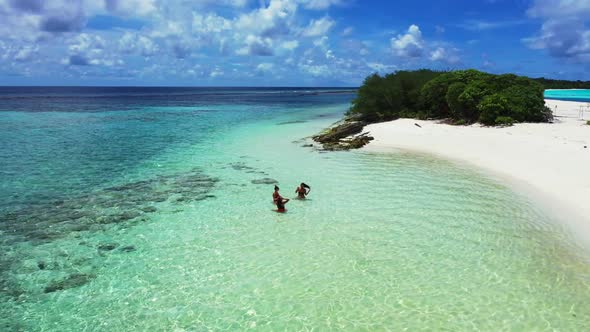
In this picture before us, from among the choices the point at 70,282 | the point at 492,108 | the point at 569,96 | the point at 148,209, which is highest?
the point at 492,108

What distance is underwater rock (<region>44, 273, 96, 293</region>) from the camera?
39.2 feet

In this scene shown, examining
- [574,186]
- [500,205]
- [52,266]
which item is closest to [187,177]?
[52,266]

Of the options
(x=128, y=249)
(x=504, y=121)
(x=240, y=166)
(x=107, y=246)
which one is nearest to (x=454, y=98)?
(x=504, y=121)

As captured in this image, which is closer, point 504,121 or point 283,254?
point 283,254

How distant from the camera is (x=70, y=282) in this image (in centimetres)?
1230

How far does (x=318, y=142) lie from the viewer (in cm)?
3691

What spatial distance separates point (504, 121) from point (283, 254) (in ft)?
106

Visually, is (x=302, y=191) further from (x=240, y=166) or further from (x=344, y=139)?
(x=344, y=139)

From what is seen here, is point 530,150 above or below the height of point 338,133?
above

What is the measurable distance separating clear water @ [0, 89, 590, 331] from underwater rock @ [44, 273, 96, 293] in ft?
0.21

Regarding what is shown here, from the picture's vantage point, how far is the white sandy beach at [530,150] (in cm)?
1814

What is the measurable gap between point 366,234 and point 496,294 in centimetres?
526

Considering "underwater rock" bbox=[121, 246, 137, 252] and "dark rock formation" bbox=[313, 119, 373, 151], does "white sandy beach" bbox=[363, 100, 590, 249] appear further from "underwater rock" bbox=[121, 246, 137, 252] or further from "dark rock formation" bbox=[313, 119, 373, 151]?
"underwater rock" bbox=[121, 246, 137, 252]

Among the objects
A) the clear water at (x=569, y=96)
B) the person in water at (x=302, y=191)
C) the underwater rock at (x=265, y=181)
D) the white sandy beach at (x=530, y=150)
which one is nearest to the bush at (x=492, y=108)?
the white sandy beach at (x=530, y=150)
